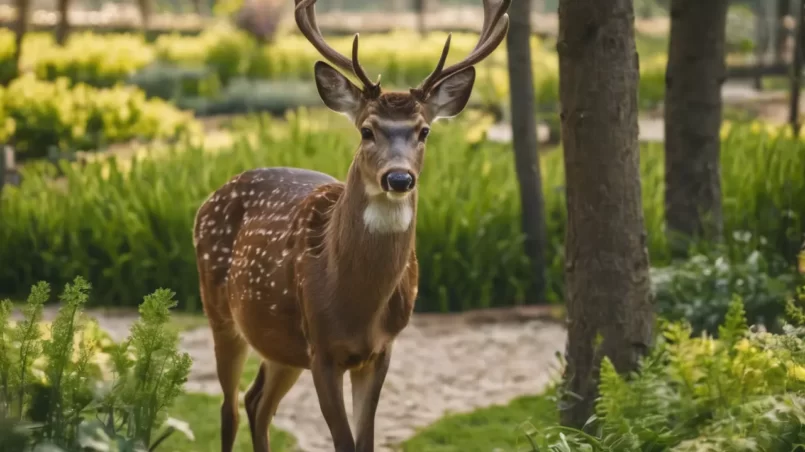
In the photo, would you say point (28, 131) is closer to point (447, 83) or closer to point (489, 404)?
point (489, 404)

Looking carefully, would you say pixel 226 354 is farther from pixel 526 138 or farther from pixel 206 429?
pixel 526 138

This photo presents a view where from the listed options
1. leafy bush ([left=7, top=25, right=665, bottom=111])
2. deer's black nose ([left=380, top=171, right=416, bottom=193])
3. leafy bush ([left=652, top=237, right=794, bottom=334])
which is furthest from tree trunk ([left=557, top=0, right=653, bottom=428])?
leafy bush ([left=7, top=25, right=665, bottom=111])

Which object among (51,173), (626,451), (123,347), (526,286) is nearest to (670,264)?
(526,286)

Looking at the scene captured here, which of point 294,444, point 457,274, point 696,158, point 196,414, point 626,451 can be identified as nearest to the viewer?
point 626,451

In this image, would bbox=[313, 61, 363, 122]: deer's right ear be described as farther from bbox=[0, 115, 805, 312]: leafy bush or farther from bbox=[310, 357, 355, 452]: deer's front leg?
bbox=[0, 115, 805, 312]: leafy bush

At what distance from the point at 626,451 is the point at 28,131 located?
10.3 m

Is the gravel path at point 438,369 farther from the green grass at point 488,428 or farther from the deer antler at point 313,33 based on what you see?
the deer antler at point 313,33

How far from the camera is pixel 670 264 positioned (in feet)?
28.2

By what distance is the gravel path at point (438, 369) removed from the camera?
7.15 metres

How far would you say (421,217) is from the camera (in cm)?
980

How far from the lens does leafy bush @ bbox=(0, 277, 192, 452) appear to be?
171 inches

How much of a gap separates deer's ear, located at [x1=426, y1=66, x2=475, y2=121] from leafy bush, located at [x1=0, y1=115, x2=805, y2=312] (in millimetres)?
3984

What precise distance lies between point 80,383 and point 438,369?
400 cm

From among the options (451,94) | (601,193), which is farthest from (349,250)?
(601,193)
